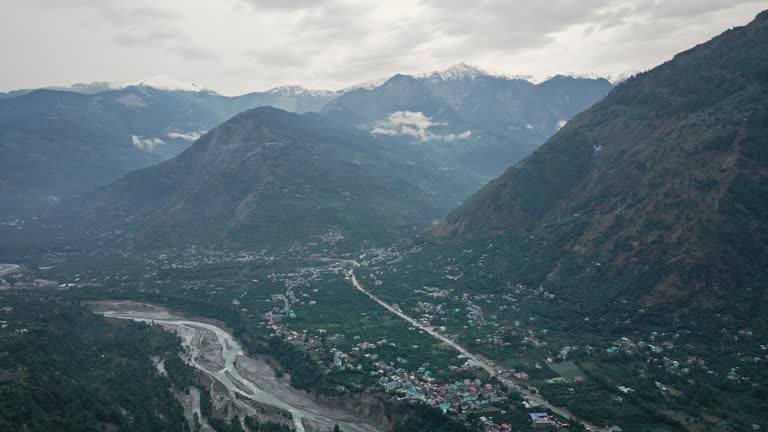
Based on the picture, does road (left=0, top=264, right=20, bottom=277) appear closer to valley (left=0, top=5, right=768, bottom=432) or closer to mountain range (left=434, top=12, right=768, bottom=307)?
valley (left=0, top=5, right=768, bottom=432)

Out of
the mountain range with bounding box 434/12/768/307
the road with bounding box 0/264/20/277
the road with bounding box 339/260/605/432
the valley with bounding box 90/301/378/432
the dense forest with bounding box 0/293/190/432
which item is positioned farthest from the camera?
the road with bounding box 0/264/20/277

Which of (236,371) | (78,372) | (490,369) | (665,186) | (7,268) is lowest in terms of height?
(7,268)

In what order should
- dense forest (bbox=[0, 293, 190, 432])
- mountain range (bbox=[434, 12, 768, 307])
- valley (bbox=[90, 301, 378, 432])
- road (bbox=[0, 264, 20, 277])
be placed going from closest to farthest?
dense forest (bbox=[0, 293, 190, 432]) → valley (bbox=[90, 301, 378, 432]) → mountain range (bbox=[434, 12, 768, 307]) → road (bbox=[0, 264, 20, 277])

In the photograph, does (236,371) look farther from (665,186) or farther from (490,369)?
(665,186)

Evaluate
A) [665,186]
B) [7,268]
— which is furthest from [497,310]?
[7,268]

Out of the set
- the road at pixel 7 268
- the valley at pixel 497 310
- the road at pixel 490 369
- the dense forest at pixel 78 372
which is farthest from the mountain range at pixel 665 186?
the road at pixel 7 268

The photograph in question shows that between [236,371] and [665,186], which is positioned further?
[665,186]

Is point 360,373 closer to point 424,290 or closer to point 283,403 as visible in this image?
point 283,403

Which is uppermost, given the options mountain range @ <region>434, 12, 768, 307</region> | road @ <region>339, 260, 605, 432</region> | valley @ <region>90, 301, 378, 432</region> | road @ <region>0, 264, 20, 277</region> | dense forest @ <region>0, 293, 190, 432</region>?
mountain range @ <region>434, 12, 768, 307</region>

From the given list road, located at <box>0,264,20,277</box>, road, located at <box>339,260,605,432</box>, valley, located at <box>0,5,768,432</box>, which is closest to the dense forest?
valley, located at <box>0,5,768,432</box>

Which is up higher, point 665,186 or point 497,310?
point 665,186

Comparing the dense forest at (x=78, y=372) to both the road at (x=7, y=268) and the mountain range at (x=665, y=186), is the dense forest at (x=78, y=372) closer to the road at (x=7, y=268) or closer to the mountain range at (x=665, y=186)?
the road at (x=7, y=268)
